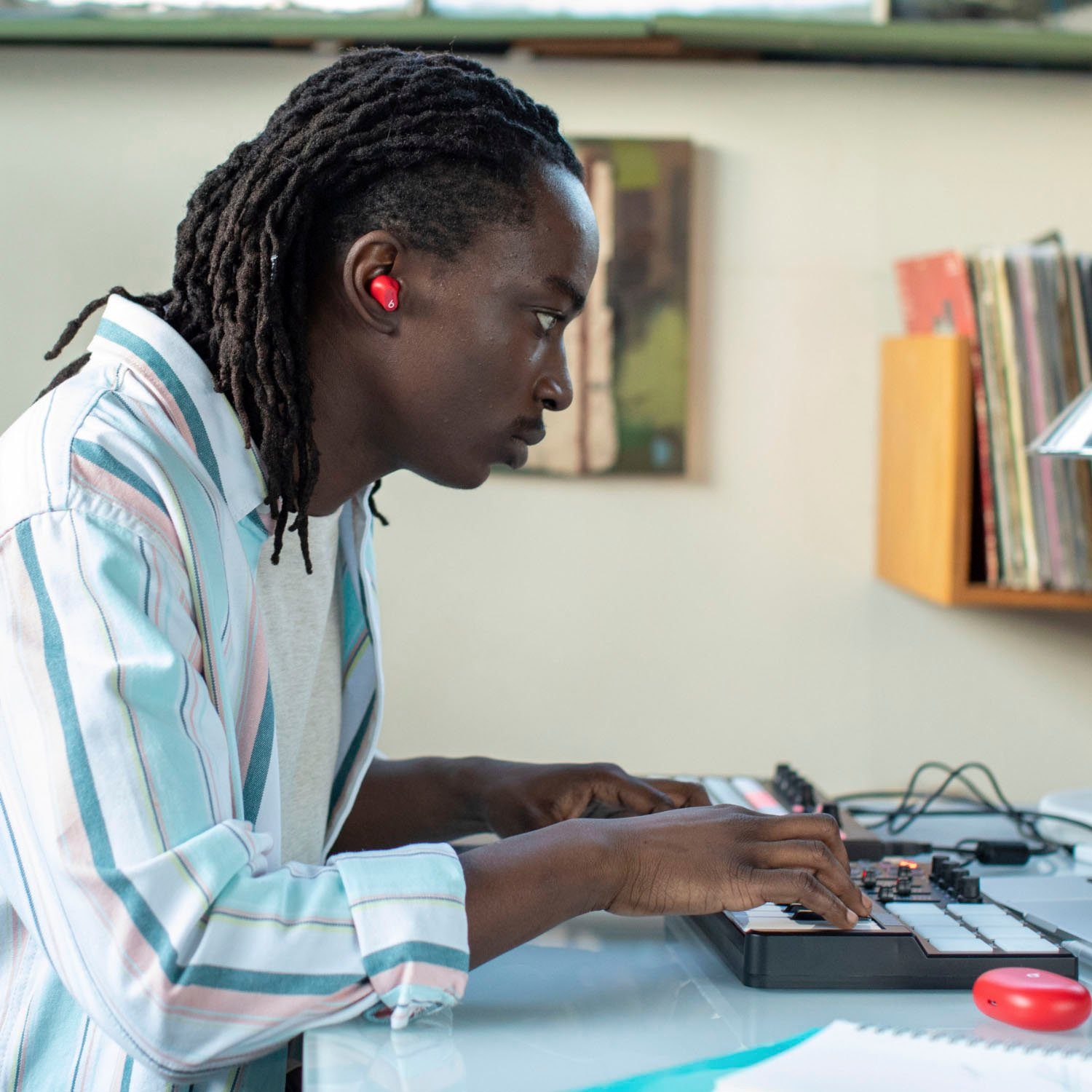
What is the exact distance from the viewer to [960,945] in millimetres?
804

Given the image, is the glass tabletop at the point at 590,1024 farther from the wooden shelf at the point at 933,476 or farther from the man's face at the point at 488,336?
the wooden shelf at the point at 933,476

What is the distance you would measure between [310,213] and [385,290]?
0.24 ft

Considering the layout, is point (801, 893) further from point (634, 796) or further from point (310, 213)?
point (310, 213)

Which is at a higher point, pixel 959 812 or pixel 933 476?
pixel 933 476

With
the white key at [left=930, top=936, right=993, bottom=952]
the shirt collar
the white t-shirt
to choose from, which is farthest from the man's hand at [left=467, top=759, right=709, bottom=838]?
the shirt collar

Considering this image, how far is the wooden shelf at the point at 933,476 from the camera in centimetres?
158

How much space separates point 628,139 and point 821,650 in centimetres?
74

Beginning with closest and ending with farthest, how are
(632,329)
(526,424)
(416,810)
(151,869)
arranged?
1. (151,869)
2. (526,424)
3. (416,810)
4. (632,329)

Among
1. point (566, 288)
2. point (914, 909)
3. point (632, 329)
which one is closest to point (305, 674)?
point (566, 288)

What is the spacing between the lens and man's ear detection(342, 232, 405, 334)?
0.88 m

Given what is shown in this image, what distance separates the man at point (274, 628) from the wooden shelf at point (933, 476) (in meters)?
0.69

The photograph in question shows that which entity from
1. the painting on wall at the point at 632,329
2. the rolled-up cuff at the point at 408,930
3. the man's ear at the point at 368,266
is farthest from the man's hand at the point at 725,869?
the painting on wall at the point at 632,329

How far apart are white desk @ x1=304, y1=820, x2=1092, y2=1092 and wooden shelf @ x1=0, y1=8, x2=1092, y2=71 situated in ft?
4.02

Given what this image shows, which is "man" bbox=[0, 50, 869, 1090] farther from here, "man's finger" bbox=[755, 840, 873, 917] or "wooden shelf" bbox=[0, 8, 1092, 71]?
"wooden shelf" bbox=[0, 8, 1092, 71]
